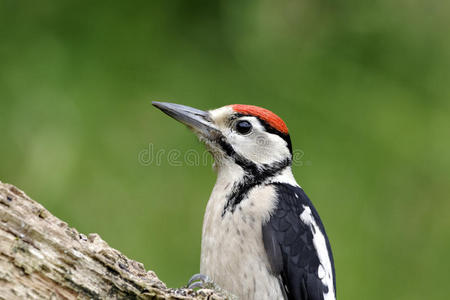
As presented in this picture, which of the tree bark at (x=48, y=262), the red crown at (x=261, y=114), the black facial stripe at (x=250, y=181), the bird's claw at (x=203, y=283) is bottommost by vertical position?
the tree bark at (x=48, y=262)

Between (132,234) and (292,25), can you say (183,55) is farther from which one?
(132,234)

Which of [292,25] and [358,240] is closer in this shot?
[358,240]

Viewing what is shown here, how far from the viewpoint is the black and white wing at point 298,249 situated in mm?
2660

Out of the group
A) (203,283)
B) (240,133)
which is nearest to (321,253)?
(203,283)

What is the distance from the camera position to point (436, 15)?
447 cm

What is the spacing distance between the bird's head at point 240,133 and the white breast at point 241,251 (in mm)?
303

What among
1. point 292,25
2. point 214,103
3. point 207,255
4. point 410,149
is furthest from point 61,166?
point 410,149

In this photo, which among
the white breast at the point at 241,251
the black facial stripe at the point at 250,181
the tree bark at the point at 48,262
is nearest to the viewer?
the tree bark at the point at 48,262

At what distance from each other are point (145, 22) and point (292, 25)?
3.83 ft

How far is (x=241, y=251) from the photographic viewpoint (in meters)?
2.64

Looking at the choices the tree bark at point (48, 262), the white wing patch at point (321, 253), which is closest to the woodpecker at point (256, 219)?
the white wing patch at point (321, 253)

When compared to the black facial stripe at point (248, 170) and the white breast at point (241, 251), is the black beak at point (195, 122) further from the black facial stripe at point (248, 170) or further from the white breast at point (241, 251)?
the white breast at point (241, 251)

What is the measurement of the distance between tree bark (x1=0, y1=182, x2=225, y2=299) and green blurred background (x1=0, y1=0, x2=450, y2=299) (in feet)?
5.16

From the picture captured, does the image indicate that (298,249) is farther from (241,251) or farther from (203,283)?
(203,283)
